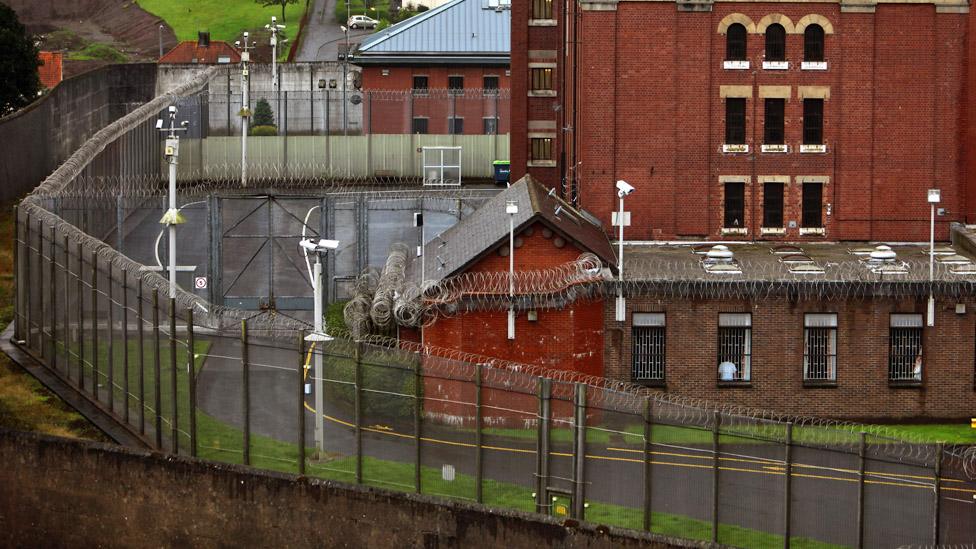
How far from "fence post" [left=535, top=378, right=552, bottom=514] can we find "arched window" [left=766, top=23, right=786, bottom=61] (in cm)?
2734

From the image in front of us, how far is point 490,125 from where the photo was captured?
96562mm

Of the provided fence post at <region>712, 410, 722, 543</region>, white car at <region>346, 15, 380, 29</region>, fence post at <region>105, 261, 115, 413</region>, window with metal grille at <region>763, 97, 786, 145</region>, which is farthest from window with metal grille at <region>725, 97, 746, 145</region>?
white car at <region>346, 15, 380, 29</region>

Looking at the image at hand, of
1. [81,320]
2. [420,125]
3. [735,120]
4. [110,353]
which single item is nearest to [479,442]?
[110,353]

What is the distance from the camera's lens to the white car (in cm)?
15175

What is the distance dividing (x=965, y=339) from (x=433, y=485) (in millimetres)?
21784

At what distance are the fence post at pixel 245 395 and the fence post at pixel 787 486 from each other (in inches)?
420

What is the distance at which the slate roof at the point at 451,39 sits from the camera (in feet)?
335

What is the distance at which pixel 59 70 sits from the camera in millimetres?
143000

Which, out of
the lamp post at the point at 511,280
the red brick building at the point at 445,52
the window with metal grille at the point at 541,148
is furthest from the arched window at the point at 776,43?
the red brick building at the point at 445,52

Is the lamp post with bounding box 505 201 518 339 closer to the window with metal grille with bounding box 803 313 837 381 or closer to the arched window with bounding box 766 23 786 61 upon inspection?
the window with metal grille with bounding box 803 313 837 381

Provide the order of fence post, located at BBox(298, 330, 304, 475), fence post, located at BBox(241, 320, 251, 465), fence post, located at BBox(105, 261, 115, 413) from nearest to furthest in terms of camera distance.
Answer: fence post, located at BBox(298, 330, 304, 475) < fence post, located at BBox(241, 320, 251, 465) < fence post, located at BBox(105, 261, 115, 413)

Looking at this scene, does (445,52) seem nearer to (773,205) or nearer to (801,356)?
(773,205)

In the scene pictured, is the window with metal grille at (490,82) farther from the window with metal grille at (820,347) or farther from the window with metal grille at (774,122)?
the window with metal grille at (820,347)

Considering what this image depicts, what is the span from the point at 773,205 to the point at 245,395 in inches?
1073
